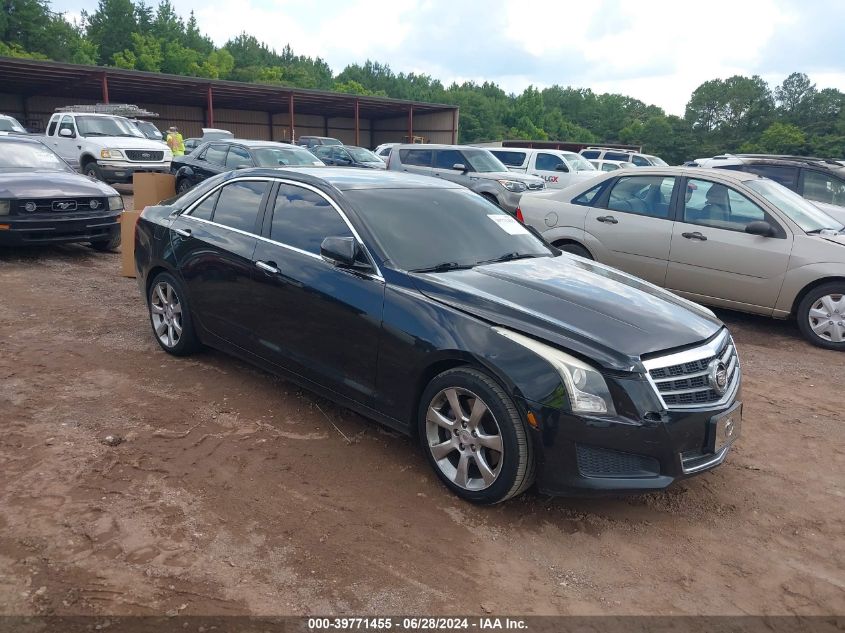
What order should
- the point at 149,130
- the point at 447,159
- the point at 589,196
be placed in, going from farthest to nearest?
the point at 149,130 → the point at 447,159 → the point at 589,196

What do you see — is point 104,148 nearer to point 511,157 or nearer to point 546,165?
point 511,157

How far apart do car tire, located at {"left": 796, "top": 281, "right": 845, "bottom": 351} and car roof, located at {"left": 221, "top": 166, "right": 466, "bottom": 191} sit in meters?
4.04

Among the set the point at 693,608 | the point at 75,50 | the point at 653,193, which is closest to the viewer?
the point at 693,608

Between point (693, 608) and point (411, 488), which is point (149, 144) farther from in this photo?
point (693, 608)

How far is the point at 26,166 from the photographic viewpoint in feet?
31.8

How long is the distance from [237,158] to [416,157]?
4.64 metres

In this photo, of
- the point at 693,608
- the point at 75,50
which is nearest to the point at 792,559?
the point at 693,608

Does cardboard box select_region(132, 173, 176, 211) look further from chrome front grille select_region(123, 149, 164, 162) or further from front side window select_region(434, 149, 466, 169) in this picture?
chrome front grille select_region(123, 149, 164, 162)

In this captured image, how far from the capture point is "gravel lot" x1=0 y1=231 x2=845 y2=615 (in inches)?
113

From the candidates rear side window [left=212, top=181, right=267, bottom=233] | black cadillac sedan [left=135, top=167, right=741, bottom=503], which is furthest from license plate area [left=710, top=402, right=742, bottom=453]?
rear side window [left=212, top=181, right=267, bottom=233]

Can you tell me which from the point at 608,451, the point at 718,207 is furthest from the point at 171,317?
the point at 718,207

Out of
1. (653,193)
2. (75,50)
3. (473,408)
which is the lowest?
(473,408)

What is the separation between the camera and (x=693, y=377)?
3.45 m

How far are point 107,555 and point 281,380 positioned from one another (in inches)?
89.3
